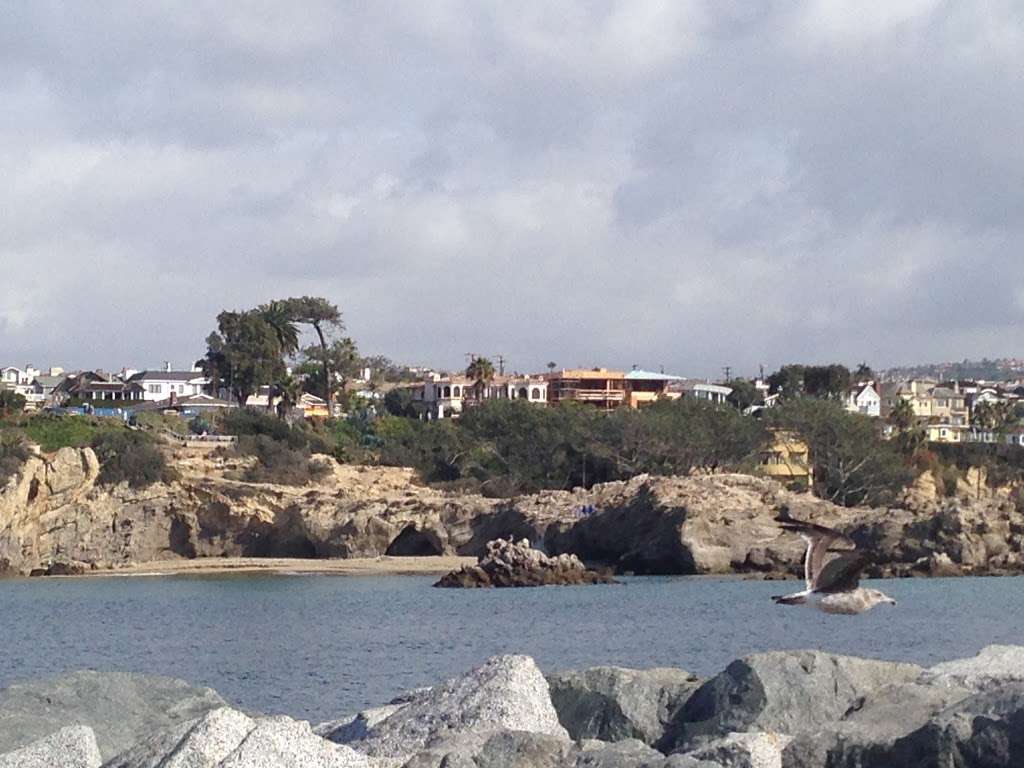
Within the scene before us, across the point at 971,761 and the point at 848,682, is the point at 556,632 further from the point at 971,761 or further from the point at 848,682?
the point at 971,761

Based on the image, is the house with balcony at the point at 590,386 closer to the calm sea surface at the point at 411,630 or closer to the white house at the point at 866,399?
the white house at the point at 866,399

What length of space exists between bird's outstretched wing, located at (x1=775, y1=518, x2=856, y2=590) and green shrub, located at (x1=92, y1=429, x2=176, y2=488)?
54234mm

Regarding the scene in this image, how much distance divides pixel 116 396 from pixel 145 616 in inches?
3449

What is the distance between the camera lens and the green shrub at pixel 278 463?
7319cm

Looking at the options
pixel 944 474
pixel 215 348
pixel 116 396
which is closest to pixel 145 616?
pixel 944 474

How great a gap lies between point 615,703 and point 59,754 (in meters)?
4.54

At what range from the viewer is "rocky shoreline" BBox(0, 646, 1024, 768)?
10023mm

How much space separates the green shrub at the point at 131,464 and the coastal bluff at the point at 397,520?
393mm

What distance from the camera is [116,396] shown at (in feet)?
432

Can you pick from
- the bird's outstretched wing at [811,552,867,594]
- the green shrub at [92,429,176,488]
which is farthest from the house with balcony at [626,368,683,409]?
the bird's outstretched wing at [811,552,867,594]

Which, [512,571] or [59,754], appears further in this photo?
[512,571]

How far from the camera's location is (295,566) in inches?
2576

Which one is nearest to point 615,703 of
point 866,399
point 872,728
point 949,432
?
point 872,728

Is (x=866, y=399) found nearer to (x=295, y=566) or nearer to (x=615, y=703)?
(x=295, y=566)
